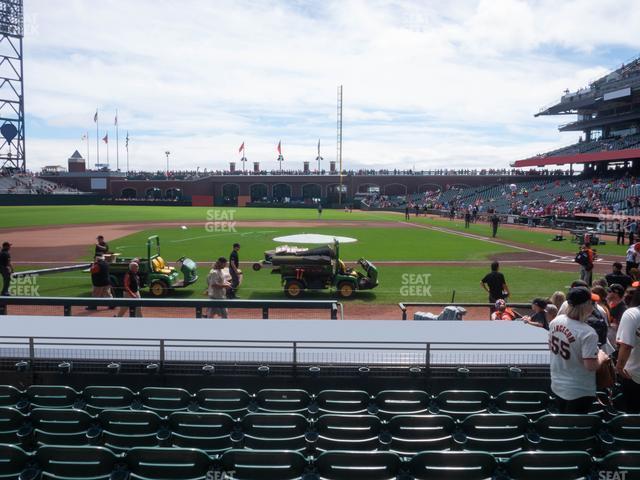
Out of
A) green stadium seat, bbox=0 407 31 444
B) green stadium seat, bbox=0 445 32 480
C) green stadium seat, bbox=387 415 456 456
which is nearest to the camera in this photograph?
green stadium seat, bbox=0 445 32 480

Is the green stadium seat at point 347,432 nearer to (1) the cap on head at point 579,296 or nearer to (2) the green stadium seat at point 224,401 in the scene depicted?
(2) the green stadium seat at point 224,401

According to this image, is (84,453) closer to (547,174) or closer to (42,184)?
(547,174)

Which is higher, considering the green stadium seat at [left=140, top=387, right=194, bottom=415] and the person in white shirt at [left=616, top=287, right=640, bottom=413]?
the person in white shirt at [left=616, top=287, right=640, bottom=413]

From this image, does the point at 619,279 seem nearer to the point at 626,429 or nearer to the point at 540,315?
the point at 540,315

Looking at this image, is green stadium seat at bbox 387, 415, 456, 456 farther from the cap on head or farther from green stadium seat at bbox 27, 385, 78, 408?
green stadium seat at bbox 27, 385, 78, 408

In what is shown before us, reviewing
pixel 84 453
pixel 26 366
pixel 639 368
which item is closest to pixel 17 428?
pixel 84 453

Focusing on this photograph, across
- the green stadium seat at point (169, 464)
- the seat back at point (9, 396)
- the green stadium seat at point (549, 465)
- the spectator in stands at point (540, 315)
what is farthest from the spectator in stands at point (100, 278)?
the green stadium seat at point (549, 465)

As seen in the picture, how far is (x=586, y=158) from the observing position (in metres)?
67.1

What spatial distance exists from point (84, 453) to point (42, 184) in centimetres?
9726

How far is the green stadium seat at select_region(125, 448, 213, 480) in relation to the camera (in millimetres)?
4840

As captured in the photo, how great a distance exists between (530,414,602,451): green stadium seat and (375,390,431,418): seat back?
1384mm

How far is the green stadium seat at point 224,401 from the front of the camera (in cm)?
662

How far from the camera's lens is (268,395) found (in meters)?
6.96

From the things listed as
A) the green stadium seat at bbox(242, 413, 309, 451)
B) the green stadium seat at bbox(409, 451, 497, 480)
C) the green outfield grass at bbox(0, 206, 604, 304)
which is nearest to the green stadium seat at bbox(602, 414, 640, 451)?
the green stadium seat at bbox(409, 451, 497, 480)
